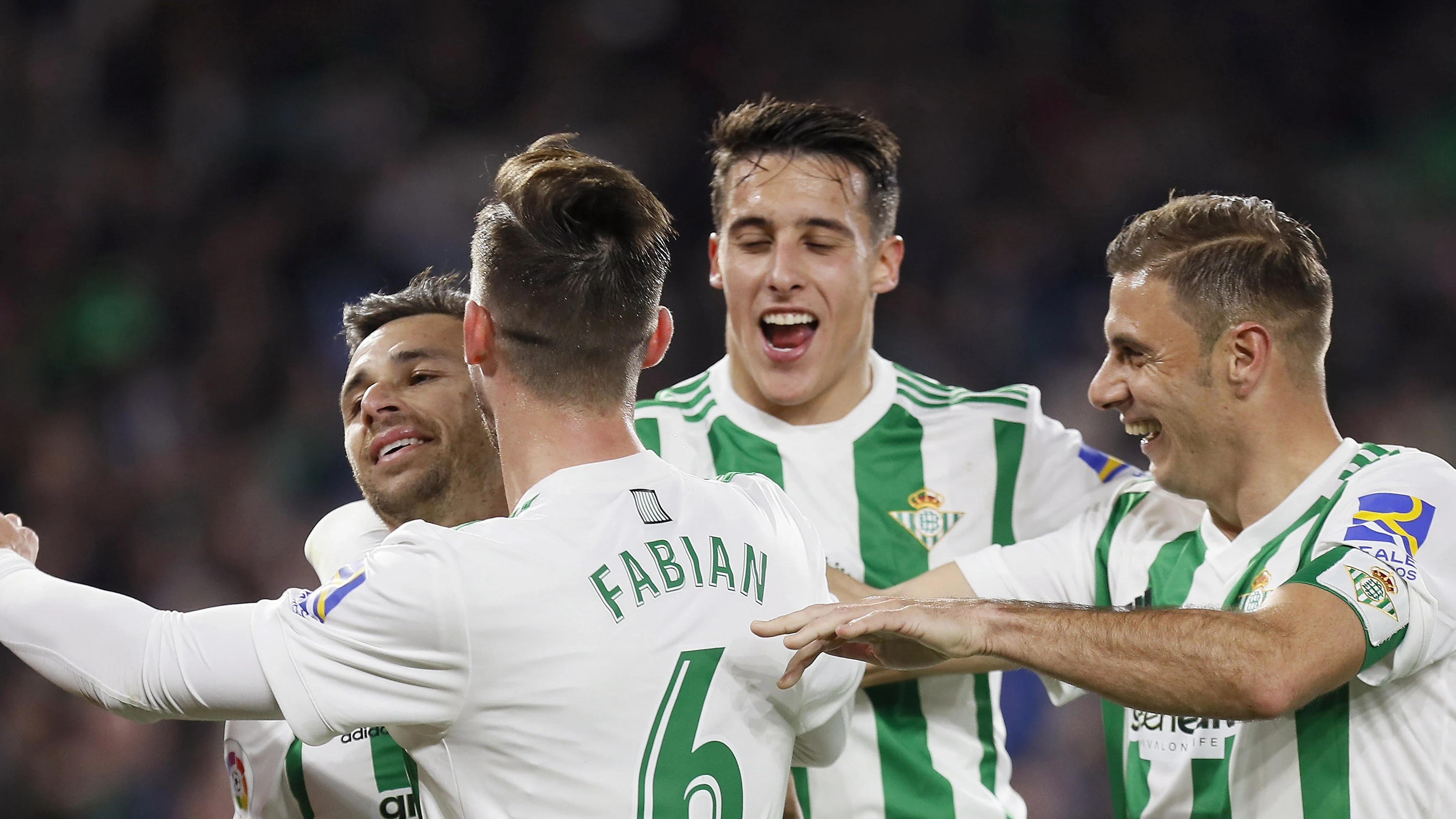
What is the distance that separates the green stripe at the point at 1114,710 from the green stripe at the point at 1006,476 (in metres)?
0.29

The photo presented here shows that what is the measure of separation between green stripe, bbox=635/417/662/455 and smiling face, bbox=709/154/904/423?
10.9 inches

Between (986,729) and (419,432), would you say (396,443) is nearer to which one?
(419,432)

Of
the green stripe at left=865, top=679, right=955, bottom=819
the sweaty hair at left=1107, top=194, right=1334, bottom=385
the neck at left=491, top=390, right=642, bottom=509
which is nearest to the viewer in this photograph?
the neck at left=491, top=390, right=642, bottom=509

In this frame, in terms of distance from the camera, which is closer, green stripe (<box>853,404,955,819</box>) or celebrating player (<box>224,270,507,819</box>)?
celebrating player (<box>224,270,507,819</box>)

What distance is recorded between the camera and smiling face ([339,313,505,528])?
111 inches

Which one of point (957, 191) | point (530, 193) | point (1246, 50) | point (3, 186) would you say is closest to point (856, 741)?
point (530, 193)

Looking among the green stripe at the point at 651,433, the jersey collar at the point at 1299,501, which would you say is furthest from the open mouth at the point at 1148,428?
the green stripe at the point at 651,433

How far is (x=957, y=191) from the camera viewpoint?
661 centimetres

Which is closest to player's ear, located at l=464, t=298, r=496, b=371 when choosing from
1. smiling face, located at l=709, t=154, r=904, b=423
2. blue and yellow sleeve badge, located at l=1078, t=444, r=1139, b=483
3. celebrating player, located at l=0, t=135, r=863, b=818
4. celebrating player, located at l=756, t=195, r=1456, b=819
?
celebrating player, located at l=0, t=135, r=863, b=818

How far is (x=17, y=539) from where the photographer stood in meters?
2.07

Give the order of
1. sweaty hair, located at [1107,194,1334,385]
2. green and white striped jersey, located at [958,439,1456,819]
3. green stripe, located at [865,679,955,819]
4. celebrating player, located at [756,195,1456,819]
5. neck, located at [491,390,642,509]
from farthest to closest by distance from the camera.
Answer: green stripe, located at [865,679,955,819]
sweaty hair, located at [1107,194,1334,385]
green and white striped jersey, located at [958,439,1456,819]
celebrating player, located at [756,195,1456,819]
neck, located at [491,390,642,509]

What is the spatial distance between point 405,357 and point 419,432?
0.66ft

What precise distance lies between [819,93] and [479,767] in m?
5.60

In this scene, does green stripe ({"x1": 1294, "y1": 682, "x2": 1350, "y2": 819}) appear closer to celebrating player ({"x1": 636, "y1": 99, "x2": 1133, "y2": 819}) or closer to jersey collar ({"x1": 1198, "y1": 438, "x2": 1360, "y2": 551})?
jersey collar ({"x1": 1198, "y1": 438, "x2": 1360, "y2": 551})
